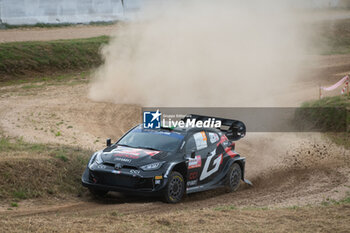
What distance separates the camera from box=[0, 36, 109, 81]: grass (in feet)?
90.4

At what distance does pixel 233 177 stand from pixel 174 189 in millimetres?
2130

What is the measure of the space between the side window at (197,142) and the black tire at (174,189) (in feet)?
2.54

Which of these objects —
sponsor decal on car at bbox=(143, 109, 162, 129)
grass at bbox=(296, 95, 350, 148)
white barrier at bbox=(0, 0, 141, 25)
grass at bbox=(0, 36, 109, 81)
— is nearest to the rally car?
sponsor decal on car at bbox=(143, 109, 162, 129)

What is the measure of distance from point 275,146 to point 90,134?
6091 mm

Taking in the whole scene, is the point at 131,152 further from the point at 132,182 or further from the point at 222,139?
the point at 222,139

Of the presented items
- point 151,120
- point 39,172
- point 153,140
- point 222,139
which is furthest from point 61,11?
point 153,140

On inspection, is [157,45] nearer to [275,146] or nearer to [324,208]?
[275,146]

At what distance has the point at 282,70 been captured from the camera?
93.0 ft

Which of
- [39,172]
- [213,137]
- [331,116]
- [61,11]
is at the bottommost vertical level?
[39,172]

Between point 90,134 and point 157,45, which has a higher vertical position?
point 157,45

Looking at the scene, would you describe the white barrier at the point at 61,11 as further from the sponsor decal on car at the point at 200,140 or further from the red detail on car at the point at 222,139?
the sponsor decal on car at the point at 200,140

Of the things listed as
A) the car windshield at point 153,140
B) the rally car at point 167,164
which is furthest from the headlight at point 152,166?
the car windshield at point 153,140

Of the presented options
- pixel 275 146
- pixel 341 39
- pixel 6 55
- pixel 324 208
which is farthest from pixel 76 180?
pixel 341 39

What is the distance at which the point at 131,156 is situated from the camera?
35.2 feet
